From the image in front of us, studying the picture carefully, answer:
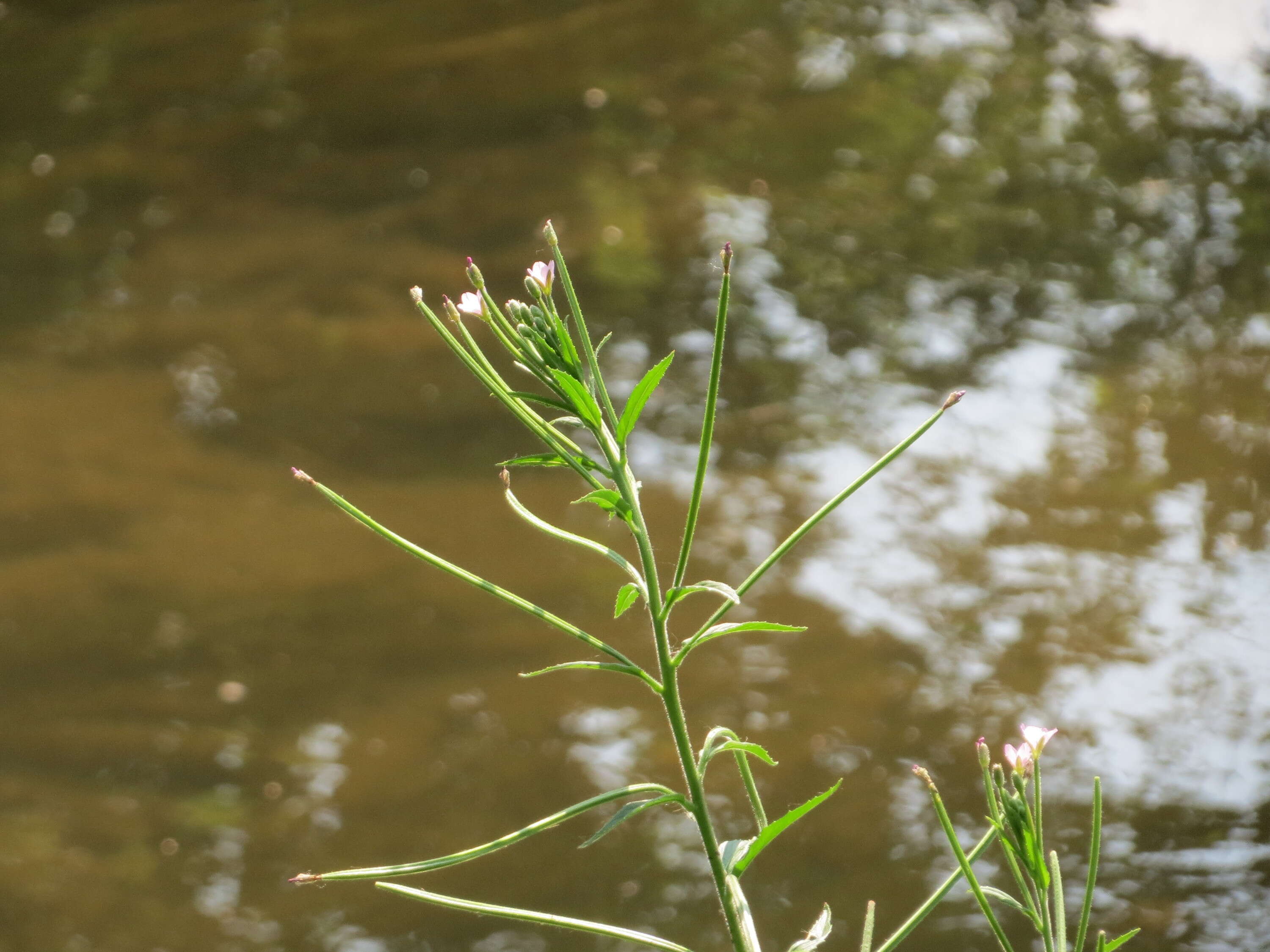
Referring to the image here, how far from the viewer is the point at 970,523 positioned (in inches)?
97.2

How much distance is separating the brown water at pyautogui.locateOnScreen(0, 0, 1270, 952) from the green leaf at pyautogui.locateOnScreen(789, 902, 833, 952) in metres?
1.34

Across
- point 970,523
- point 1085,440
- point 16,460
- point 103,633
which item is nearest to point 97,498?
point 16,460

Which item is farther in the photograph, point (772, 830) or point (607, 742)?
point (607, 742)

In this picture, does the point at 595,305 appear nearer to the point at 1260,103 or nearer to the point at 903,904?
the point at 903,904

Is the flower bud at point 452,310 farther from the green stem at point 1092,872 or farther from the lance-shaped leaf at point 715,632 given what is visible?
the green stem at point 1092,872

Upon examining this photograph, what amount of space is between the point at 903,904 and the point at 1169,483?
45.0 inches

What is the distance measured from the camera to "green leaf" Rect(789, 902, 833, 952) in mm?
527

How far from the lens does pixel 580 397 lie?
0.55 meters

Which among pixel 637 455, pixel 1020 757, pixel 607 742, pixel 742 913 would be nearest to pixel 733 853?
pixel 742 913

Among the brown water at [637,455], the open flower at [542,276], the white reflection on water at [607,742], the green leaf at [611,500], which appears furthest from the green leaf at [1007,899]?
the white reflection on water at [607,742]

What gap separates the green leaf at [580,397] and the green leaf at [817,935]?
229 millimetres

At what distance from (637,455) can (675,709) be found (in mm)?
2098

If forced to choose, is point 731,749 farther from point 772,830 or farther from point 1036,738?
point 1036,738

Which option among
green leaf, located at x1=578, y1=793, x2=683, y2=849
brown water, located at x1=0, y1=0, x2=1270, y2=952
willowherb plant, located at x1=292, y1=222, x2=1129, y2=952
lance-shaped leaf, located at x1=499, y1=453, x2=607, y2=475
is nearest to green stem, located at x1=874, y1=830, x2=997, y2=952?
willowherb plant, located at x1=292, y1=222, x2=1129, y2=952
